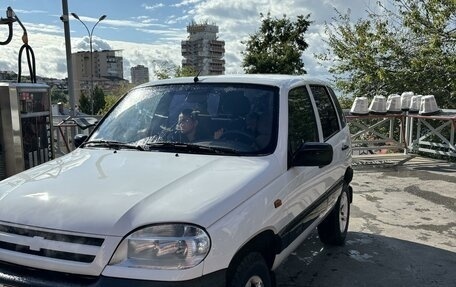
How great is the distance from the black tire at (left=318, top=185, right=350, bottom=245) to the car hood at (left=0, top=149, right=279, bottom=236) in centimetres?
208

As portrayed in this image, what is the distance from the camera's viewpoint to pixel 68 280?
2266mm

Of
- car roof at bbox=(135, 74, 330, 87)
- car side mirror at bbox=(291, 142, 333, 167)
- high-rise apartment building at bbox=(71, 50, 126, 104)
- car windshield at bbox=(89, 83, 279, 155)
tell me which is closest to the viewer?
car side mirror at bbox=(291, 142, 333, 167)

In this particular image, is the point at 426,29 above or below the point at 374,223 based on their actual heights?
above

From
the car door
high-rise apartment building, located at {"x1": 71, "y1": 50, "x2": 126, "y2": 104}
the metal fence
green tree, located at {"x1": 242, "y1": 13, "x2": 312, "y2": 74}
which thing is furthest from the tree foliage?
high-rise apartment building, located at {"x1": 71, "y1": 50, "x2": 126, "y2": 104}

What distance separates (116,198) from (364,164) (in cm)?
852

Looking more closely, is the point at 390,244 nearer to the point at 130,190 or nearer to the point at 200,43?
the point at 130,190

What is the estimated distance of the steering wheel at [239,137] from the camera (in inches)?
Result: 128

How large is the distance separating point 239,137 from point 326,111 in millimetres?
1623

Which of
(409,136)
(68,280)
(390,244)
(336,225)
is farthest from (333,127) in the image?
(409,136)

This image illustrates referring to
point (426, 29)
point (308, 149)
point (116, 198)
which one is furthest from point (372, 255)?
point (426, 29)

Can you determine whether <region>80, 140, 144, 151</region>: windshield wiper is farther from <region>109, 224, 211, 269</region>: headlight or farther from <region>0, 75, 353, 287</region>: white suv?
<region>109, 224, 211, 269</region>: headlight

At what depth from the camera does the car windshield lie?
3.26 meters

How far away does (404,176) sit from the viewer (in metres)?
8.80

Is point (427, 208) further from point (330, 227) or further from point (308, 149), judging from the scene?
point (308, 149)
